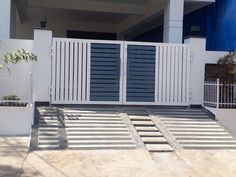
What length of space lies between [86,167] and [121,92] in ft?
15.1

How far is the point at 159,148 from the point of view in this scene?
9750mm

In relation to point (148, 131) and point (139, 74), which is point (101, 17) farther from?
point (148, 131)

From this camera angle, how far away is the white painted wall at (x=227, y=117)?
1223 cm

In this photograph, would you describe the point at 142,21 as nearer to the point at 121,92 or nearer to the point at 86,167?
the point at 121,92

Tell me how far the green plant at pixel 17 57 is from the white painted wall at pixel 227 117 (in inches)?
207

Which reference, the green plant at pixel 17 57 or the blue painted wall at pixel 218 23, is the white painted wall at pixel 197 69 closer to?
the blue painted wall at pixel 218 23

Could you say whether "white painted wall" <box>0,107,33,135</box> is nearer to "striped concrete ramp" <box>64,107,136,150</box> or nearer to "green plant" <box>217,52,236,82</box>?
"striped concrete ramp" <box>64,107,136,150</box>

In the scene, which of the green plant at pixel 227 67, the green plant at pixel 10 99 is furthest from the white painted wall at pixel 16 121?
the green plant at pixel 227 67

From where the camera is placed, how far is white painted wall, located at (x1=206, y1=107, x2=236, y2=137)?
40.1 feet

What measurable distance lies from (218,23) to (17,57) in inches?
326

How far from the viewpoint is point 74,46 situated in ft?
41.0

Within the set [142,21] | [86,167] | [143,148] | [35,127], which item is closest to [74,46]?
[35,127]

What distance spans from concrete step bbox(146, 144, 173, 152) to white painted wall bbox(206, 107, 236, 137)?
2.80 meters

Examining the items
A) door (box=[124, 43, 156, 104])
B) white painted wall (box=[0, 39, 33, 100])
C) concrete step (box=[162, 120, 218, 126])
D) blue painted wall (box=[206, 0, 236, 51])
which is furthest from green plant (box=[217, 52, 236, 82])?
white painted wall (box=[0, 39, 33, 100])
